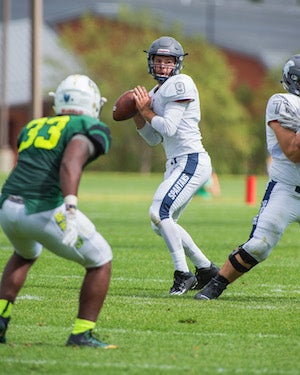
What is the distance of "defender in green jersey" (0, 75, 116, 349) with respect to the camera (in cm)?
582

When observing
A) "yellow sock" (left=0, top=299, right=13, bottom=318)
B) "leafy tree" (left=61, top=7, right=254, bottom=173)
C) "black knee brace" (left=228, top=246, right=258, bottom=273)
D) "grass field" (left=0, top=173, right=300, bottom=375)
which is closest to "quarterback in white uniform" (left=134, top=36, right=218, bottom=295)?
"grass field" (left=0, top=173, right=300, bottom=375)

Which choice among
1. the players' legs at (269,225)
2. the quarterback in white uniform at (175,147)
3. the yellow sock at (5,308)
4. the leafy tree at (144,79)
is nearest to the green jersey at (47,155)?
the yellow sock at (5,308)

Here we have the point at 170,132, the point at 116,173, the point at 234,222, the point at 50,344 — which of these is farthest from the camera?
the point at 116,173

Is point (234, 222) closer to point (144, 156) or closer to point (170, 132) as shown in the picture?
point (170, 132)

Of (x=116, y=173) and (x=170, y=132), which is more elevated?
(x=170, y=132)

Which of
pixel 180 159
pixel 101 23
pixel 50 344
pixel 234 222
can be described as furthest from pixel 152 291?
pixel 101 23

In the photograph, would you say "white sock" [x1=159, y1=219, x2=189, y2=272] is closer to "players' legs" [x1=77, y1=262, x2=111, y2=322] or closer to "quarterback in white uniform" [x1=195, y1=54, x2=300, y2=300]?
"quarterback in white uniform" [x1=195, y1=54, x2=300, y2=300]

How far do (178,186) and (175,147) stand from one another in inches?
12.9

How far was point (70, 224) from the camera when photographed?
5.70 metres

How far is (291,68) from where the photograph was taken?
7.56 m

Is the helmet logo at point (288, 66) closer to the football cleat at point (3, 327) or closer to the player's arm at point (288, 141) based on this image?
the player's arm at point (288, 141)

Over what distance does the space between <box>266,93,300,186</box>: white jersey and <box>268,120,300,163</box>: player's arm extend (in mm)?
35

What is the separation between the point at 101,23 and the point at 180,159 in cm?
3693

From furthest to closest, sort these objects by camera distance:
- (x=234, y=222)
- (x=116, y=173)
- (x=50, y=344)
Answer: (x=116, y=173) → (x=234, y=222) → (x=50, y=344)
